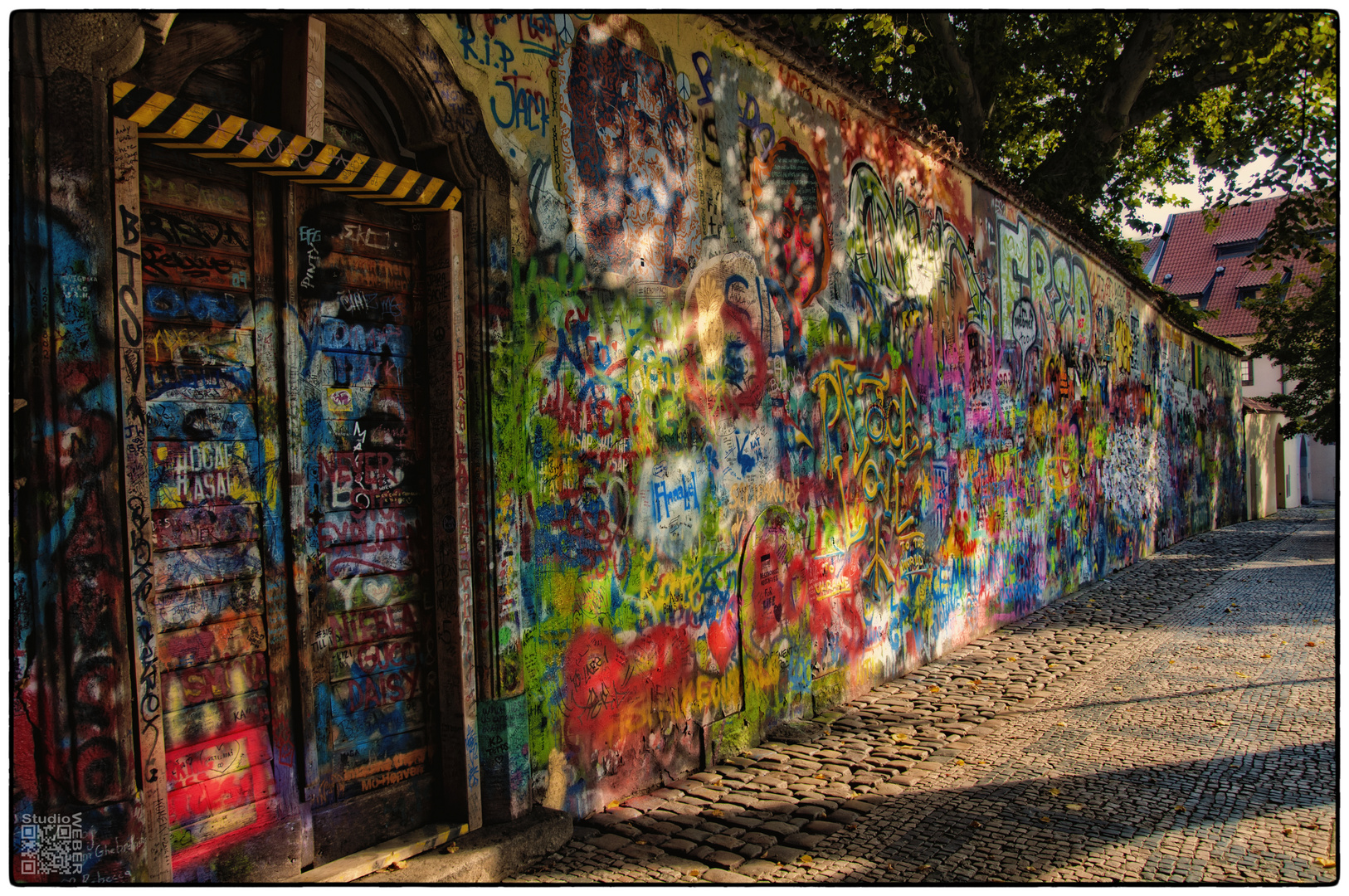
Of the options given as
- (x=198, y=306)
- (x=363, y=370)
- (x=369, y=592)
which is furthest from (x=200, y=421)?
(x=369, y=592)

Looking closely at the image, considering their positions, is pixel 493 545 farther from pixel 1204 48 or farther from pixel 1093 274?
pixel 1204 48

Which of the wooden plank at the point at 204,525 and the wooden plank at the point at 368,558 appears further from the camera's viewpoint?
the wooden plank at the point at 368,558

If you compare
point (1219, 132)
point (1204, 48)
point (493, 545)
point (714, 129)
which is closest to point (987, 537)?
point (714, 129)

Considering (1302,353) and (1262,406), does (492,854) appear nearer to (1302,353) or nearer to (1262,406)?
(1302,353)

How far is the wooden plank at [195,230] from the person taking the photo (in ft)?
10.4

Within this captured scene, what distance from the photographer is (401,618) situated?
4.09 meters

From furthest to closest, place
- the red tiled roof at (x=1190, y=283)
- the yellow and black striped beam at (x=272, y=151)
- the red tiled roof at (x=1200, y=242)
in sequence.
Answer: the red tiled roof at (x=1190, y=283) → the red tiled roof at (x=1200, y=242) → the yellow and black striped beam at (x=272, y=151)

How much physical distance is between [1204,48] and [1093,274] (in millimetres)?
5170

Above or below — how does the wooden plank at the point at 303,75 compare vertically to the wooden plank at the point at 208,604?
above

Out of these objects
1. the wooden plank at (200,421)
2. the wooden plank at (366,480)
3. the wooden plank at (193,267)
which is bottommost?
the wooden plank at (366,480)

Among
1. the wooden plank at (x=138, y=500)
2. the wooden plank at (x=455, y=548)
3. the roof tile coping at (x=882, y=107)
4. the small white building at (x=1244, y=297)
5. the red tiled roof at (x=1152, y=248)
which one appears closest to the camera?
the wooden plank at (x=138, y=500)

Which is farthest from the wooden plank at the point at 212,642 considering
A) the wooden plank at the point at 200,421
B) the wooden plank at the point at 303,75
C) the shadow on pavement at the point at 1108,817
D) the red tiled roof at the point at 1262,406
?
the red tiled roof at the point at 1262,406

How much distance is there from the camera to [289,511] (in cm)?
357

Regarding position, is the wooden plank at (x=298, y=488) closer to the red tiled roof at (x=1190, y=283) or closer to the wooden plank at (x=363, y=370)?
the wooden plank at (x=363, y=370)
